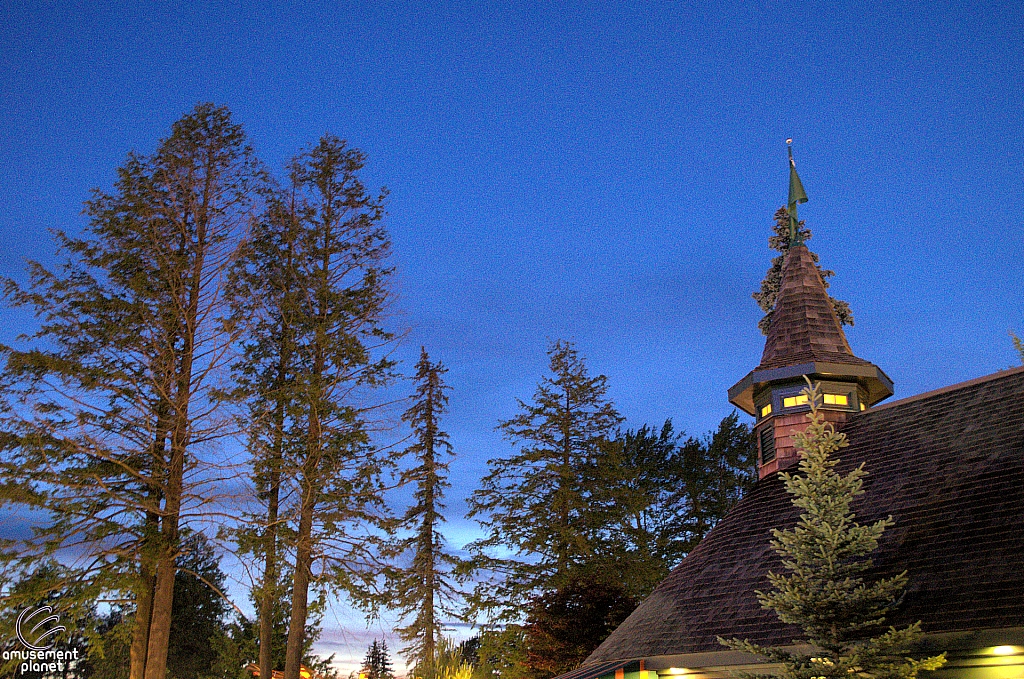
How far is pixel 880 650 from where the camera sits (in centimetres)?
945

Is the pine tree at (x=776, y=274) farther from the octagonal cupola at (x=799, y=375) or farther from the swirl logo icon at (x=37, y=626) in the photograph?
the swirl logo icon at (x=37, y=626)

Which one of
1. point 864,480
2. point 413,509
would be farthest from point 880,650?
point 413,509

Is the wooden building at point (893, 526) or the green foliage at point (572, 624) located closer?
the wooden building at point (893, 526)

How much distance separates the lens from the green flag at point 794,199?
21.0 m

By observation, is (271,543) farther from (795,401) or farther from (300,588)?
(795,401)

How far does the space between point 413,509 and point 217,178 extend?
14839 mm

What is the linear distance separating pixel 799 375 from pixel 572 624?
8775mm

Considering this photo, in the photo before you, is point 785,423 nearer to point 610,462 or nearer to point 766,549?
point 766,549

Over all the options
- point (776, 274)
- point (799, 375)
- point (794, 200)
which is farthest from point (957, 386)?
point (776, 274)

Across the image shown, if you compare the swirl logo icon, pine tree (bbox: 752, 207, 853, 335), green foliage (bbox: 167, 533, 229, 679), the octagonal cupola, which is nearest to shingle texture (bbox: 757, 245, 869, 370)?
the octagonal cupola

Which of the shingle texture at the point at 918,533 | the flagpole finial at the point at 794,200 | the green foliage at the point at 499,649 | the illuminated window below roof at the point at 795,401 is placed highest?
the flagpole finial at the point at 794,200

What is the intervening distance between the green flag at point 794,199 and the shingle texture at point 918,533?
6226mm

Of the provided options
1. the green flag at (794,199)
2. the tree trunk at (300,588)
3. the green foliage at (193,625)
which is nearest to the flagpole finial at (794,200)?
the green flag at (794,199)

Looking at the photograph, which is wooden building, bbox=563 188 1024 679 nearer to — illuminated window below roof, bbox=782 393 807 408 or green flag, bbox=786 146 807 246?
illuminated window below roof, bbox=782 393 807 408
